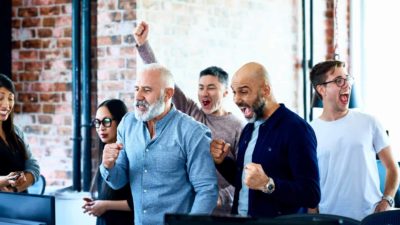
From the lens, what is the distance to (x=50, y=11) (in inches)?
198

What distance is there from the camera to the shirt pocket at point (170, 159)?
2949mm

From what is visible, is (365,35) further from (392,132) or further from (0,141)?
(0,141)

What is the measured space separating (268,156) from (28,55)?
2801 millimetres

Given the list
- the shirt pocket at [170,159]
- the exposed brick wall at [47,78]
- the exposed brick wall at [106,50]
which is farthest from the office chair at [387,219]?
the exposed brick wall at [47,78]

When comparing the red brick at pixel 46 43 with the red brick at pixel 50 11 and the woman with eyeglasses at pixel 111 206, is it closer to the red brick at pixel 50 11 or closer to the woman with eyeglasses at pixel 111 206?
the red brick at pixel 50 11

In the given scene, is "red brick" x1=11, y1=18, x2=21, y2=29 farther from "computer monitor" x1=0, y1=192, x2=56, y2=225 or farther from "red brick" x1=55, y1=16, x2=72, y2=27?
"computer monitor" x1=0, y1=192, x2=56, y2=225

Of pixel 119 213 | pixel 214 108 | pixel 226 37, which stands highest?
pixel 226 37

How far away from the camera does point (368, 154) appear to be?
3.43m

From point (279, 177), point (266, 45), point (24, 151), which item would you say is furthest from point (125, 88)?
point (279, 177)

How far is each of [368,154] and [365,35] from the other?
9.89 feet

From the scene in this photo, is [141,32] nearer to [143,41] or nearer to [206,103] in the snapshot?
[143,41]

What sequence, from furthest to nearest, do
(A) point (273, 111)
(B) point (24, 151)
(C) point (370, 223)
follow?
(B) point (24, 151) → (A) point (273, 111) → (C) point (370, 223)

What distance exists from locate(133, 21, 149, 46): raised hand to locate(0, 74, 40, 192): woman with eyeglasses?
699 mm

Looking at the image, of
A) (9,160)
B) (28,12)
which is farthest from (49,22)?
(9,160)
